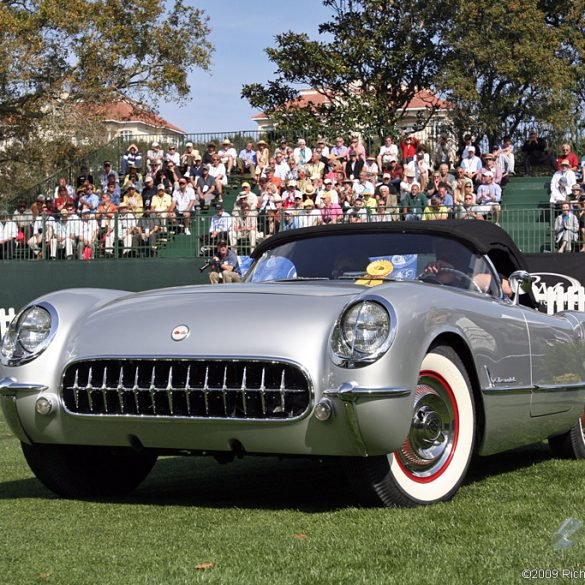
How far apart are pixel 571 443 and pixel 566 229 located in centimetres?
1282

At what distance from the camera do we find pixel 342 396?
16.2 ft

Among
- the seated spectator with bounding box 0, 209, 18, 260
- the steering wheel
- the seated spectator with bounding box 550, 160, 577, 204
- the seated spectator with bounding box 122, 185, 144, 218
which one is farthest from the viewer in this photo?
the seated spectator with bounding box 0, 209, 18, 260

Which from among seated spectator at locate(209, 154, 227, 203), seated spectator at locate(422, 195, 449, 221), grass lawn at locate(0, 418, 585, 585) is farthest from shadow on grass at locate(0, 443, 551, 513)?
seated spectator at locate(209, 154, 227, 203)

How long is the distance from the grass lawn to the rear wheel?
0.66 m

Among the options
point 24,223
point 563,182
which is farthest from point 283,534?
point 24,223

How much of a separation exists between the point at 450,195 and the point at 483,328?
1556 cm

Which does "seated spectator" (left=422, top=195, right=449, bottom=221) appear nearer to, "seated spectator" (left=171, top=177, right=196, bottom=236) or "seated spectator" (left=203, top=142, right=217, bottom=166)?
"seated spectator" (left=171, top=177, right=196, bottom=236)

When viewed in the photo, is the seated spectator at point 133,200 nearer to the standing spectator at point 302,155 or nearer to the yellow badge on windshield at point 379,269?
the standing spectator at point 302,155

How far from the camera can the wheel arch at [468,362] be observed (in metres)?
5.52

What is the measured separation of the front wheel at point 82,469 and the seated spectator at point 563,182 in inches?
633

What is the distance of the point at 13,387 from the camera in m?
5.59

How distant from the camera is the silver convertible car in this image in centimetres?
503

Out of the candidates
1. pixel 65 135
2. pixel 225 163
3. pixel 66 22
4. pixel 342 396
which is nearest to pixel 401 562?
pixel 342 396

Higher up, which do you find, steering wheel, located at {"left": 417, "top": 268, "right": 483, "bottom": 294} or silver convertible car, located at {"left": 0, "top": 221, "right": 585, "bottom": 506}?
steering wheel, located at {"left": 417, "top": 268, "right": 483, "bottom": 294}
